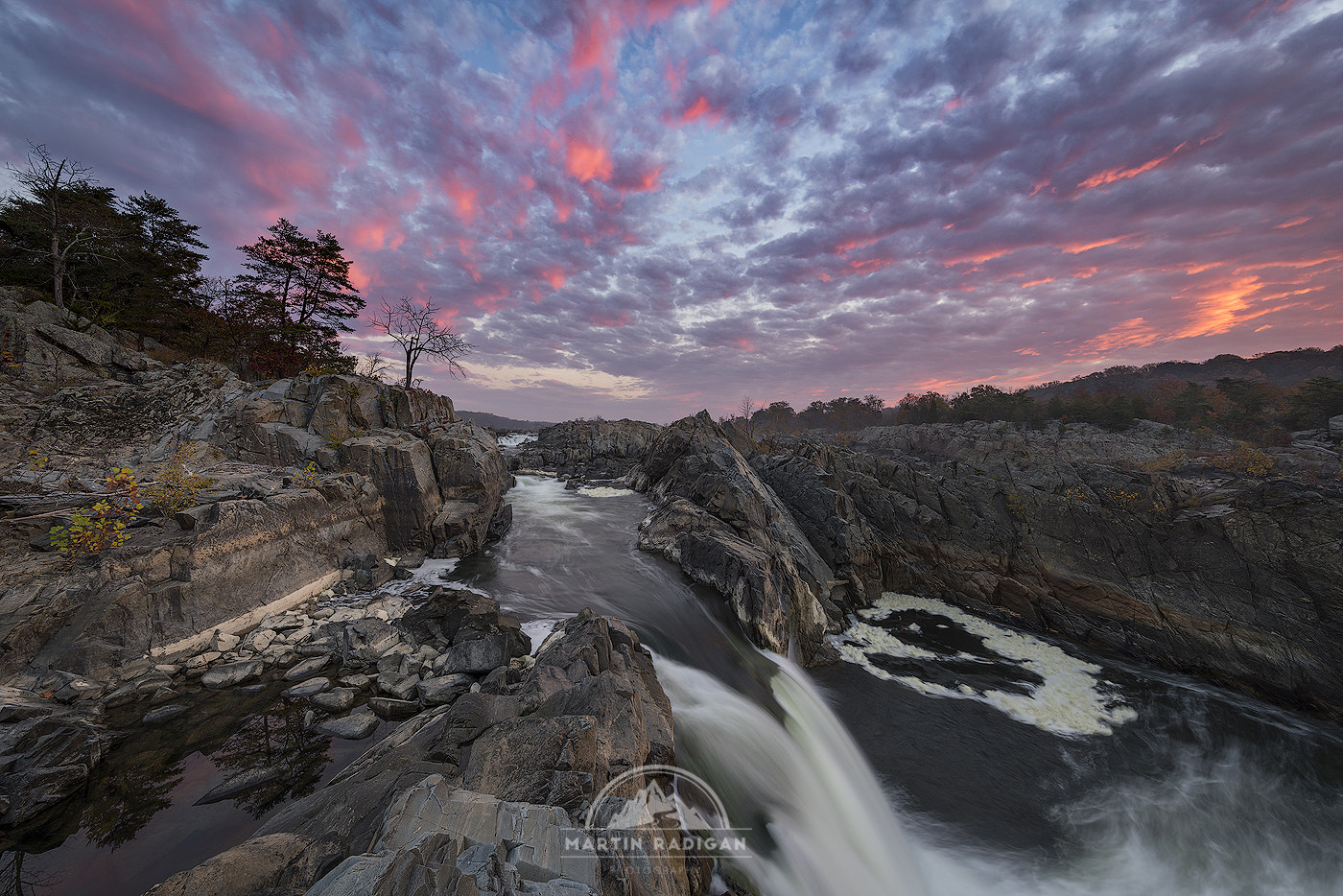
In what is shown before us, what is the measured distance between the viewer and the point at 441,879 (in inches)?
119

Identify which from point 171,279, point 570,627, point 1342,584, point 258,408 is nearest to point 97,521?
point 258,408

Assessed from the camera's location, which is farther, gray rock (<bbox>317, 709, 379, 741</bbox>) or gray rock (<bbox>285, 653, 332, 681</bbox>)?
gray rock (<bbox>285, 653, 332, 681</bbox>)

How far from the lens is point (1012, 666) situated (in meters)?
16.4

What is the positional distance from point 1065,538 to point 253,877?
2979cm

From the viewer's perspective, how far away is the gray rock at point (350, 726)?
22.2 ft

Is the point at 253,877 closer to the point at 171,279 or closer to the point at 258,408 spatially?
the point at 258,408

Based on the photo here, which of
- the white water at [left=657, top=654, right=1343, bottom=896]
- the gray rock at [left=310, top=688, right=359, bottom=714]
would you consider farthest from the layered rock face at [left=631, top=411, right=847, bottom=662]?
the gray rock at [left=310, top=688, right=359, bottom=714]

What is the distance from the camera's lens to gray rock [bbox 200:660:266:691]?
7.65 meters

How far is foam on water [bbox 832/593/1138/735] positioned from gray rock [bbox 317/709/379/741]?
15478 mm

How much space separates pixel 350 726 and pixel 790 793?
8539mm

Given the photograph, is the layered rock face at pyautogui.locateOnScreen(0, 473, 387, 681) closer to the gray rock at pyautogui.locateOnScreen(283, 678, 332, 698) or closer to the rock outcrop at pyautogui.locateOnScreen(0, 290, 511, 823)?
the rock outcrop at pyautogui.locateOnScreen(0, 290, 511, 823)

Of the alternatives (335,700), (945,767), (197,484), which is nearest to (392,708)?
(335,700)

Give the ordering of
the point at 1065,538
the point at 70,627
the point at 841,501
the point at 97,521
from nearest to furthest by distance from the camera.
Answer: the point at 70,627
the point at 97,521
the point at 1065,538
the point at 841,501

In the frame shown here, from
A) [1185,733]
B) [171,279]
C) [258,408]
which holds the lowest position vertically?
[1185,733]
